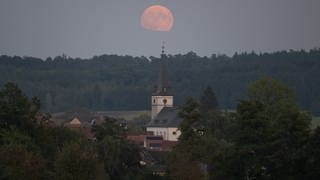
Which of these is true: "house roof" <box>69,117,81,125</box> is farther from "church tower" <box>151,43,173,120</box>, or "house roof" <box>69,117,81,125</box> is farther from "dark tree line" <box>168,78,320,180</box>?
"dark tree line" <box>168,78,320,180</box>

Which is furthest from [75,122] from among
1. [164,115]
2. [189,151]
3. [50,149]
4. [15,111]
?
[15,111]

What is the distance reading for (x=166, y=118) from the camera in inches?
6348

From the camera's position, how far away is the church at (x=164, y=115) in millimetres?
157850

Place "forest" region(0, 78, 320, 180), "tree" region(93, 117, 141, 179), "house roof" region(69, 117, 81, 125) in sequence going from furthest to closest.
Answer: "house roof" region(69, 117, 81, 125), "tree" region(93, 117, 141, 179), "forest" region(0, 78, 320, 180)

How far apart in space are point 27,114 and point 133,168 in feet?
30.1

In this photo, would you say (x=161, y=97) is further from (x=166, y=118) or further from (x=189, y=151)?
(x=189, y=151)

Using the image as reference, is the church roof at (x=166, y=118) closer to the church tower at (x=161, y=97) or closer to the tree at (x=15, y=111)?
the church tower at (x=161, y=97)

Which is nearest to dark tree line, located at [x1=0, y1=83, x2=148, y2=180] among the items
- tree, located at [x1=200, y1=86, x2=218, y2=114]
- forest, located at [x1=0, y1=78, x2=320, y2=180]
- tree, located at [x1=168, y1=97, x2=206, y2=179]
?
forest, located at [x1=0, y1=78, x2=320, y2=180]

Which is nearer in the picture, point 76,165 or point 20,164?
point 20,164

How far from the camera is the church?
158m

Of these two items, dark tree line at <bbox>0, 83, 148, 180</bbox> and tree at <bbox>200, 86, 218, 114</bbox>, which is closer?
dark tree line at <bbox>0, 83, 148, 180</bbox>

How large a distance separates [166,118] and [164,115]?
1555 mm

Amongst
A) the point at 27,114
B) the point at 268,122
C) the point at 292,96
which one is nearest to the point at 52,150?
the point at 27,114

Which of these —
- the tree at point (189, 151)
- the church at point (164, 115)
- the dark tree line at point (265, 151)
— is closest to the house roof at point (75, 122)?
the church at point (164, 115)
